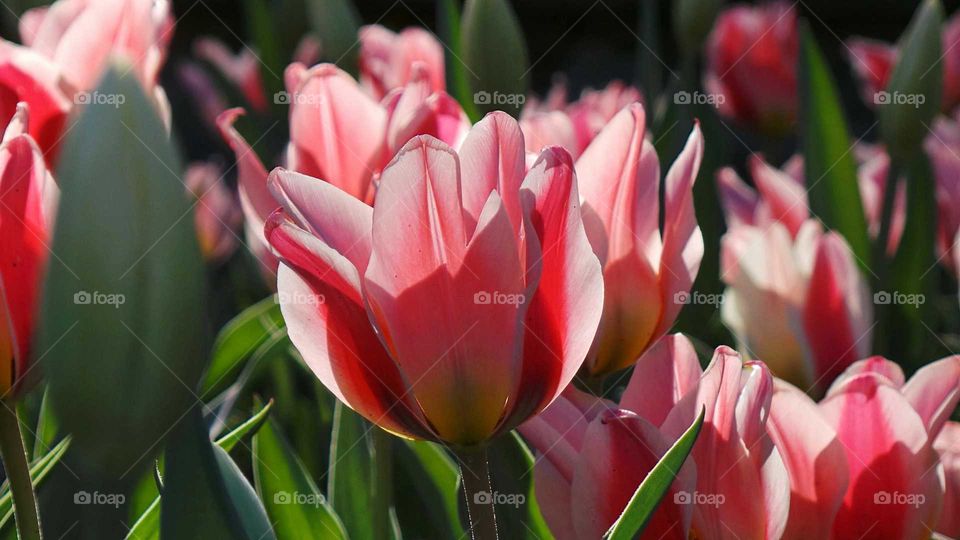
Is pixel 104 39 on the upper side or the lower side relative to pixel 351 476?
upper

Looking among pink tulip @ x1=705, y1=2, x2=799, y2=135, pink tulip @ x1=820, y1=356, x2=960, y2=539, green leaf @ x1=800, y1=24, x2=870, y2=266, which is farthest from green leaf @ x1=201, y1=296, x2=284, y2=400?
pink tulip @ x1=705, y1=2, x2=799, y2=135

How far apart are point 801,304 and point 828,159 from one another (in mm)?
220

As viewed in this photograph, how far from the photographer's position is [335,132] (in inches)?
21.1

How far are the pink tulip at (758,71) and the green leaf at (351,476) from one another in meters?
0.87

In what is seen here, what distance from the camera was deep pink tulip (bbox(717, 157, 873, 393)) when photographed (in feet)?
2.33

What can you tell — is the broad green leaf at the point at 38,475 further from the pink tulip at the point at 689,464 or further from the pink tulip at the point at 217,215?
the pink tulip at the point at 217,215

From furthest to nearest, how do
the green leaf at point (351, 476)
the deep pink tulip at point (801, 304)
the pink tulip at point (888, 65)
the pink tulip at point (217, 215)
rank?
the pink tulip at point (888, 65), the pink tulip at point (217, 215), the deep pink tulip at point (801, 304), the green leaf at point (351, 476)

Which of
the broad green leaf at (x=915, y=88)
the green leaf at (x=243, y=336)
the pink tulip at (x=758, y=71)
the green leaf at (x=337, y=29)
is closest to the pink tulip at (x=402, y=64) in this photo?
the green leaf at (x=337, y=29)

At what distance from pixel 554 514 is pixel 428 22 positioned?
10.1 feet

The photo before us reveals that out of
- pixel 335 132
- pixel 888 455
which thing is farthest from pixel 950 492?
pixel 335 132

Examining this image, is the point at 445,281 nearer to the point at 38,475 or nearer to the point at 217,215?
the point at 38,475

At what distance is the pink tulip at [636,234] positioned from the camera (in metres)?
0.49

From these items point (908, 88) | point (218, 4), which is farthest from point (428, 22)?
point (908, 88)

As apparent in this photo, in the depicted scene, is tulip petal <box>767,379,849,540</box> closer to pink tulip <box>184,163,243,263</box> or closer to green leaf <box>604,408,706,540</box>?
green leaf <box>604,408,706,540</box>
